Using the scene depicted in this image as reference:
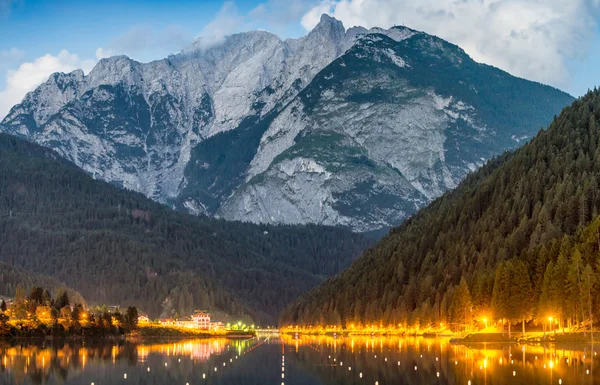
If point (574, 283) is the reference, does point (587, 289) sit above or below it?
below

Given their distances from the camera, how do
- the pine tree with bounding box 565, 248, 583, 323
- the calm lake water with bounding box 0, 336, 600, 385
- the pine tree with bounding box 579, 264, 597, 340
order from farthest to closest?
the pine tree with bounding box 565, 248, 583, 323 < the pine tree with bounding box 579, 264, 597, 340 < the calm lake water with bounding box 0, 336, 600, 385

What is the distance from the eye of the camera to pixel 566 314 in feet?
631

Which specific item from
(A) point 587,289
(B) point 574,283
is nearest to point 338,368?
(A) point 587,289

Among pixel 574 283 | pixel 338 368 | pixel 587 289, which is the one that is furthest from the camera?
pixel 574 283

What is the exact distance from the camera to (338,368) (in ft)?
513

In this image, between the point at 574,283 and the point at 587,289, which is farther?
the point at 574,283

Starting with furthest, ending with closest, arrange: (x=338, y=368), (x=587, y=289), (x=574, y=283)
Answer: (x=574, y=283)
(x=587, y=289)
(x=338, y=368)

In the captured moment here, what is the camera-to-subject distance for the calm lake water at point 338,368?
132m

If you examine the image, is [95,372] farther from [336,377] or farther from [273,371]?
[336,377]

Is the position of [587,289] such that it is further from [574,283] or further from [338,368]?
[338,368]

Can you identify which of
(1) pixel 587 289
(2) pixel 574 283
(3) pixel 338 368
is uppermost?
(2) pixel 574 283

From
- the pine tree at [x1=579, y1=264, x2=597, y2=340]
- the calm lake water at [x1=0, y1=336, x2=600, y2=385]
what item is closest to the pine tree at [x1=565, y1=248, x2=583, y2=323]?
the pine tree at [x1=579, y1=264, x2=597, y2=340]

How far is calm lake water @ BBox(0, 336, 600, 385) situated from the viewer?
431 feet

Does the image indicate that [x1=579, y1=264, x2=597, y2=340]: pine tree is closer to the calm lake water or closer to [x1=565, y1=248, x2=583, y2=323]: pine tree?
[x1=565, y1=248, x2=583, y2=323]: pine tree
